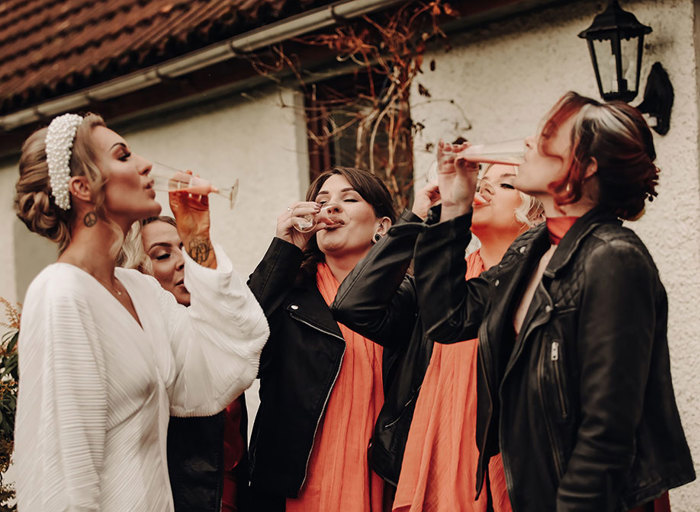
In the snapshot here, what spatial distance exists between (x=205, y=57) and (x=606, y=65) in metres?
3.03

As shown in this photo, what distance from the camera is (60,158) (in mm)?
2369

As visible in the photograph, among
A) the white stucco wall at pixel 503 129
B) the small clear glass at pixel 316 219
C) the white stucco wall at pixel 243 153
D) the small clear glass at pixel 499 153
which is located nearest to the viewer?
the small clear glass at pixel 499 153

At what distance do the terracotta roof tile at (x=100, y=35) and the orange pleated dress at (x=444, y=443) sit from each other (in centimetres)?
341

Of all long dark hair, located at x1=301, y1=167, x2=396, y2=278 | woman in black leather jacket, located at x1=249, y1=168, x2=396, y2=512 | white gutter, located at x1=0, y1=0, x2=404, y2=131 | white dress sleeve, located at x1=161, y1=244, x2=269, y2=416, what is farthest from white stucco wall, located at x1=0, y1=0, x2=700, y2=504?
white dress sleeve, located at x1=161, y1=244, x2=269, y2=416

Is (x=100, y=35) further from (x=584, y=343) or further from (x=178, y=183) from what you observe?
(x=584, y=343)

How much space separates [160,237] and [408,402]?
1.25m

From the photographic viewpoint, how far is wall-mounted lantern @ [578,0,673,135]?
4277 millimetres

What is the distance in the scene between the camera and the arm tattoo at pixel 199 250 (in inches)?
101

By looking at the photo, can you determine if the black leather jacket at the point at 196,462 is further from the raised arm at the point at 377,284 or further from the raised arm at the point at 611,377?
the raised arm at the point at 611,377

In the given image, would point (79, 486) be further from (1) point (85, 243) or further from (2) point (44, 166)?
(2) point (44, 166)

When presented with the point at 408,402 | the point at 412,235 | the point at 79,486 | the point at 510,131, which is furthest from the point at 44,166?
the point at 510,131

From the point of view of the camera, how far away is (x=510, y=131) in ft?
16.8

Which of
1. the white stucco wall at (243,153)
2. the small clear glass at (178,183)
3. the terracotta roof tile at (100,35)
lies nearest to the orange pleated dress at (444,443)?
the small clear glass at (178,183)

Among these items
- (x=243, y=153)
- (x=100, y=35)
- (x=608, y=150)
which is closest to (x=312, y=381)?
(x=608, y=150)
